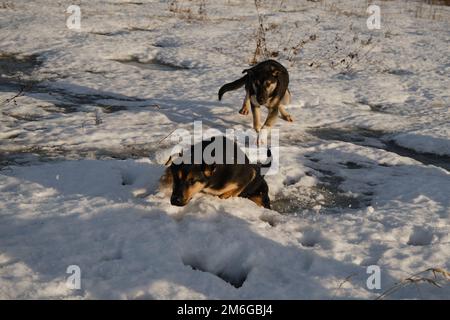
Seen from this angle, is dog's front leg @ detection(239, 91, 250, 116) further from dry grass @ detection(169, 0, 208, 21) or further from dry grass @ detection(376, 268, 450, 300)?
dry grass @ detection(169, 0, 208, 21)

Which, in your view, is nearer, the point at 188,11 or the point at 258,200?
the point at 258,200

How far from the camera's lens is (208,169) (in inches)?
135

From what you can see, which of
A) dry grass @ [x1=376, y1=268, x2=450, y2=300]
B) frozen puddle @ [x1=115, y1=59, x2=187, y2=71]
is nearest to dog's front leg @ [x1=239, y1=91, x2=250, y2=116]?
frozen puddle @ [x1=115, y1=59, x2=187, y2=71]

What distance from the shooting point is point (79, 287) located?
8.63 feet

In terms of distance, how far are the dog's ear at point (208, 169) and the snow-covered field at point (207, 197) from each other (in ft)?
1.02

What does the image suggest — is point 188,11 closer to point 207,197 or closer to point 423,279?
point 207,197

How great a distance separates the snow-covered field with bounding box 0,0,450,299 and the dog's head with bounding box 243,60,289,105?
1.72 ft

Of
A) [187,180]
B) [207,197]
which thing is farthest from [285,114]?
[187,180]

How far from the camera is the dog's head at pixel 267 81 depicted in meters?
5.76

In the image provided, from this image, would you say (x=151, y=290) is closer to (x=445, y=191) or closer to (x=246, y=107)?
(x=445, y=191)

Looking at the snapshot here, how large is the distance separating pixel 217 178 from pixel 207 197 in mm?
253

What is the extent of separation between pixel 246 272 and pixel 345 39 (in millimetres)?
9616

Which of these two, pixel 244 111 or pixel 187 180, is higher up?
pixel 187 180

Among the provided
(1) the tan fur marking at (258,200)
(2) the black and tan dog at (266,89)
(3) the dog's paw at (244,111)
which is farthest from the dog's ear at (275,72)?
(1) the tan fur marking at (258,200)
